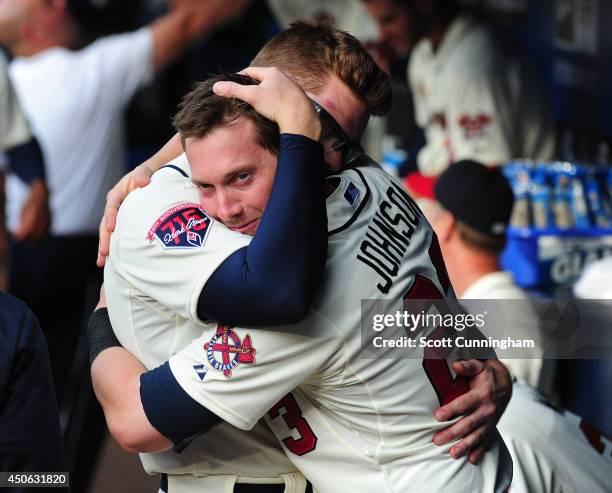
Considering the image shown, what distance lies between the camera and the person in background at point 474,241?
319 cm

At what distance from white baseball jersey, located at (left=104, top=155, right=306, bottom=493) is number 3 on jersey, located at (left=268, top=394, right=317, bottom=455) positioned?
83mm

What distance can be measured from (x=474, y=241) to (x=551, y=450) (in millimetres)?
926

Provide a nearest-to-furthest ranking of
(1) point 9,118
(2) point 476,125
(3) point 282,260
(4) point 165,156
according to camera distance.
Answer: (3) point 282,260 → (4) point 165,156 → (1) point 9,118 → (2) point 476,125

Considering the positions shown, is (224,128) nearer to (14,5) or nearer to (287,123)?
(287,123)

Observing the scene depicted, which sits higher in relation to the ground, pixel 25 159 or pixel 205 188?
pixel 205 188

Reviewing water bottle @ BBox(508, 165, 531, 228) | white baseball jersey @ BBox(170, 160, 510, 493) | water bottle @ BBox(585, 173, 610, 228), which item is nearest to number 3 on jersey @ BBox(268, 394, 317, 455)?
white baseball jersey @ BBox(170, 160, 510, 493)

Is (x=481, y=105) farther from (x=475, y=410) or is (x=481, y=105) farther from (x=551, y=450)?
(x=475, y=410)

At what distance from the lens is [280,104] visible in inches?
66.8

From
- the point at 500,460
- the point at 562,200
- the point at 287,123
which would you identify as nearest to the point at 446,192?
the point at 562,200

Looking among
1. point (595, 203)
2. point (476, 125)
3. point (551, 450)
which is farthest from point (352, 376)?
point (476, 125)

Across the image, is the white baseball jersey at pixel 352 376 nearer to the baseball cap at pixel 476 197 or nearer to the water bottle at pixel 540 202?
the baseball cap at pixel 476 197

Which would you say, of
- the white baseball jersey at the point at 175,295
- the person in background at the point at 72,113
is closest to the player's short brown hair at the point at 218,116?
the white baseball jersey at the point at 175,295

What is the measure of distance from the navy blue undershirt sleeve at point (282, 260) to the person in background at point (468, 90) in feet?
9.35

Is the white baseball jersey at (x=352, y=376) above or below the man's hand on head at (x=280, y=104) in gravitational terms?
Result: below
